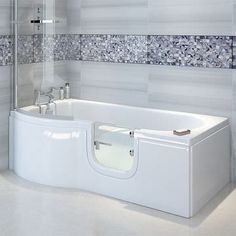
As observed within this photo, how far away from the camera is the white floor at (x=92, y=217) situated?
2.98 meters

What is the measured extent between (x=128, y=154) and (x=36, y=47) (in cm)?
141

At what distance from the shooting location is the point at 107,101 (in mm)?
4652

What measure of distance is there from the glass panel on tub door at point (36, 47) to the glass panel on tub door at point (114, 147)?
78 cm

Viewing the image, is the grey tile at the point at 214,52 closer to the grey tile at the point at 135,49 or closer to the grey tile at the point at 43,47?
the grey tile at the point at 135,49

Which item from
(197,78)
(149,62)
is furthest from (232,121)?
(149,62)

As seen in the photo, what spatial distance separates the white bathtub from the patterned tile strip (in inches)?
18.9

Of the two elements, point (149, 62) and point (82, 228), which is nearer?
point (82, 228)

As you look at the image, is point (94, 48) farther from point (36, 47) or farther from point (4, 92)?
point (4, 92)

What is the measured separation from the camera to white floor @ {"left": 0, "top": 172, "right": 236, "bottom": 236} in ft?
9.77

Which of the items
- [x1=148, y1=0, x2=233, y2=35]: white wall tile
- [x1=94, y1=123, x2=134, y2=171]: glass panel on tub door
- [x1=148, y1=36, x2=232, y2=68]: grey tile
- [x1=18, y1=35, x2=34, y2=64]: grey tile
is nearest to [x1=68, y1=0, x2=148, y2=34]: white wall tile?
[x1=148, y1=0, x2=233, y2=35]: white wall tile

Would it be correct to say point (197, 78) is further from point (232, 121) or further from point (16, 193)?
point (16, 193)

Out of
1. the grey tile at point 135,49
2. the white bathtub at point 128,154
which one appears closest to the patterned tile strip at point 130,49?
the grey tile at point 135,49

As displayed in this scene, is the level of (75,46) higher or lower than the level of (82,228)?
higher

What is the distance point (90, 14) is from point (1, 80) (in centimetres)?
119
